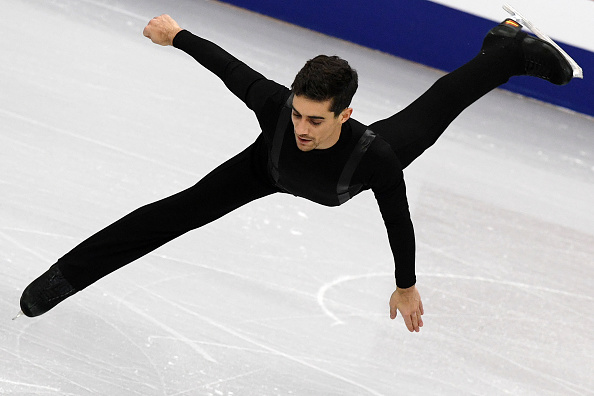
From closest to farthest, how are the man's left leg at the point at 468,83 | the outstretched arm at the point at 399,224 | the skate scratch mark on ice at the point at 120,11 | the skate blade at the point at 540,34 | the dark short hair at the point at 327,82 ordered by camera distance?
the dark short hair at the point at 327,82 < the outstretched arm at the point at 399,224 < the man's left leg at the point at 468,83 < the skate blade at the point at 540,34 < the skate scratch mark on ice at the point at 120,11

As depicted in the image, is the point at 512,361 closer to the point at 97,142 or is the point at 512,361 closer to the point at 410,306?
the point at 410,306

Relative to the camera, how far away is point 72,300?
2.80 meters

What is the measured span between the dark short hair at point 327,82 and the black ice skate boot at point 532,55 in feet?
2.94

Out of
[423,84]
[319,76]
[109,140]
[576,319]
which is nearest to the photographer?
[319,76]

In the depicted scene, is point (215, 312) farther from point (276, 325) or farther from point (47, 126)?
point (47, 126)

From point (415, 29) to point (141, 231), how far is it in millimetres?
4201

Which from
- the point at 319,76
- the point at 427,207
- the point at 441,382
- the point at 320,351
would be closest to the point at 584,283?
the point at 427,207

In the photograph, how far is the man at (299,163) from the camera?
214cm

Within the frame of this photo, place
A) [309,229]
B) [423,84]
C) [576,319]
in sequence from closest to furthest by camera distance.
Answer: [576,319] < [309,229] < [423,84]

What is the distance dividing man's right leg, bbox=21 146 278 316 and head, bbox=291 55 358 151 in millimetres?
372

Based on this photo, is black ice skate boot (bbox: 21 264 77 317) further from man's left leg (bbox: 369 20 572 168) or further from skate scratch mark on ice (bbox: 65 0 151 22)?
skate scratch mark on ice (bbox: 65 0 151 22)

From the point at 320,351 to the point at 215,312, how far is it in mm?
390

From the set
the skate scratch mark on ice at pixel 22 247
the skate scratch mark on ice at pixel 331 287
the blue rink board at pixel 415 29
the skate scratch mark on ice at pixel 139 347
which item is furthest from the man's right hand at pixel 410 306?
the blue rink board at pixel 415 29

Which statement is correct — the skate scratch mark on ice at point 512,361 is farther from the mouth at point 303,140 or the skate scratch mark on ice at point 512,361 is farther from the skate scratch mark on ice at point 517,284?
the mouth at point 303,140
